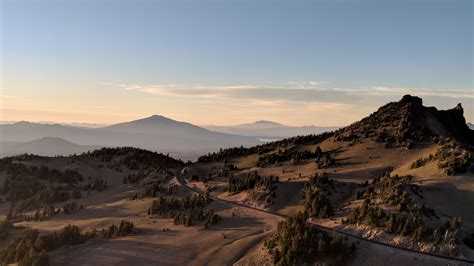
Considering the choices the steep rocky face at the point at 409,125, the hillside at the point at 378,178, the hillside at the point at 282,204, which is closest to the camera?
the hillside at the point at 282,204

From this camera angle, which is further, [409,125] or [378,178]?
[409,125]

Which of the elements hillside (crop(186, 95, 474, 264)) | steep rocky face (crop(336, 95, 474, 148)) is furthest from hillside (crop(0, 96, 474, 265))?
steep rocky face (crop(336, 95, 474, 148))

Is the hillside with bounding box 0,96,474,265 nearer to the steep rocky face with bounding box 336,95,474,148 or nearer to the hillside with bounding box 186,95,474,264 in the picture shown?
the hillside with bounding box 186,95,474,264

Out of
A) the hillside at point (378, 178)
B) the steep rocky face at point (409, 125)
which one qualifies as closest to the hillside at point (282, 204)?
the hillside at point (378, 178)

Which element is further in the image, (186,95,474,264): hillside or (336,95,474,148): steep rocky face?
(336,95,474,148): steep rocky face

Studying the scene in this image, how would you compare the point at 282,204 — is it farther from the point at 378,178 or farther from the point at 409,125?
the point at 409,125

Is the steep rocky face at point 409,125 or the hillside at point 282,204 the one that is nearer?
the hillside at point 282,204

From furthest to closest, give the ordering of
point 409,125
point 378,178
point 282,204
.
Result: point 409,125, point 378,178, point 282,204

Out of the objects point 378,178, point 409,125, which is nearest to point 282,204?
point 378,178

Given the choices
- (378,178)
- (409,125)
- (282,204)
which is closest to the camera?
(282,204)

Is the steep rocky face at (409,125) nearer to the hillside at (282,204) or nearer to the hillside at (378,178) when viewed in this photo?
the hillside at (378,178)
